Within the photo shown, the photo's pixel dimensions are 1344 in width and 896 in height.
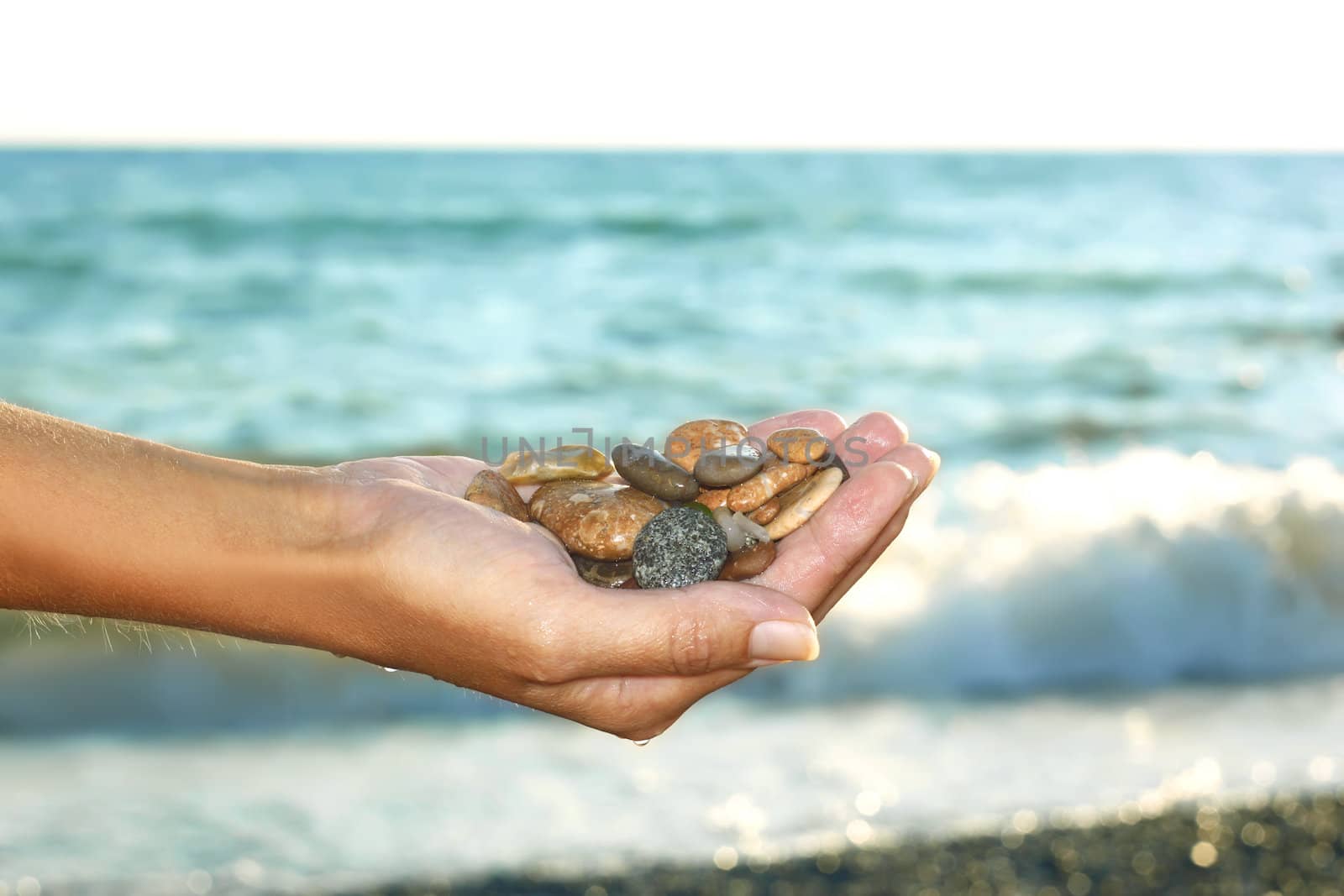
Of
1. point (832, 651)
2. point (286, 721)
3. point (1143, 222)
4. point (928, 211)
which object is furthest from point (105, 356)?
point (1143, 222)

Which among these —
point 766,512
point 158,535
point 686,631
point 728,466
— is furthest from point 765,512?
point 158,535

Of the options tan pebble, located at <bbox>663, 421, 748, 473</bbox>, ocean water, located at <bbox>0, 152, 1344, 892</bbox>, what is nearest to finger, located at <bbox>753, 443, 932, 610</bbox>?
tan pebble, located at <bbox>663, 421, 748, 473</bbox>

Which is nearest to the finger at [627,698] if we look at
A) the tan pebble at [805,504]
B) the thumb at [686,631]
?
the thumb at [686,631]

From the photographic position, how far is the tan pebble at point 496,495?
91.1 inches

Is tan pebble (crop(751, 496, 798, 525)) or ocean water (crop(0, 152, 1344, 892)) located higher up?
tan pebble (crop(751, 496, 798, 525))

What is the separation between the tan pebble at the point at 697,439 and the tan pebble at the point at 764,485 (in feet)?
0.44

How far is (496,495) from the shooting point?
Result: 2.35 m

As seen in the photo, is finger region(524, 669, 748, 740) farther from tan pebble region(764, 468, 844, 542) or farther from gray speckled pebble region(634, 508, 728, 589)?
tan pebble region(764, 468, 844, 542)

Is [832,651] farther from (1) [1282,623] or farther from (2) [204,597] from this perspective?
(2) [204,597]

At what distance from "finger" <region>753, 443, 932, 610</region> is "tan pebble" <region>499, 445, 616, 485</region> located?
0.59m

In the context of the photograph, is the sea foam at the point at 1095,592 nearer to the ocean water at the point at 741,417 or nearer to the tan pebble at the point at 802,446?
the ocean water at the point at 741,417

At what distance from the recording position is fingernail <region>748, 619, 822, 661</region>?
182 cm

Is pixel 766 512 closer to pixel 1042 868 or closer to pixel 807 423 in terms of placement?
pixel 807 423

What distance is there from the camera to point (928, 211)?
19.0 m
